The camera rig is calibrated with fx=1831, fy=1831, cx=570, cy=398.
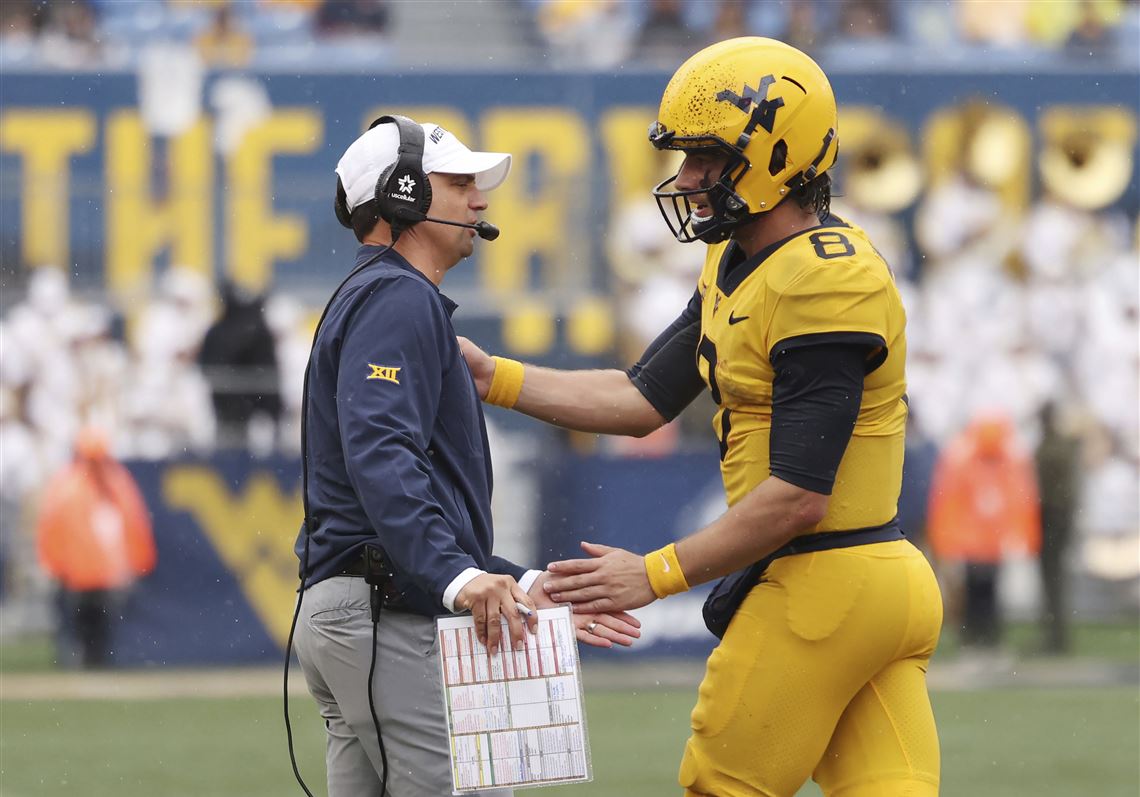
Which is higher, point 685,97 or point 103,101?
point 103,101

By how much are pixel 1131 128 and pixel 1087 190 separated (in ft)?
2.23

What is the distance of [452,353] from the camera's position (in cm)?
384

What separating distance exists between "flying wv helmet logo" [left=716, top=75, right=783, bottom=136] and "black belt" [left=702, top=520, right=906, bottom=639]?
858 millimetres

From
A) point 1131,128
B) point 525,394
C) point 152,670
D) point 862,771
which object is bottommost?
point 152,670

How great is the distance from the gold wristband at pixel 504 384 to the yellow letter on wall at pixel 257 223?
7913 mm

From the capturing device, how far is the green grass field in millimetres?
7270

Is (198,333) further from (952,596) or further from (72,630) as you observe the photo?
(952,596)

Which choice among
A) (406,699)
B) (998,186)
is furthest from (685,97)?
(998,186)

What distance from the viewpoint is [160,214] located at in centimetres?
1266

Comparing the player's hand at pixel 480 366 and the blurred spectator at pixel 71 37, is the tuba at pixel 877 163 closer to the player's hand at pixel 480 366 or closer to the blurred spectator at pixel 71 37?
the blurred spectator at pixel 71 37

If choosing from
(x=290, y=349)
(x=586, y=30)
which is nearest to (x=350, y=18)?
(x=586, y=30)

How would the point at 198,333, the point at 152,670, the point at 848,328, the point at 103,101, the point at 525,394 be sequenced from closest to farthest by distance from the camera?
the point at 848,328 → the point at 525,394 → the point at 152,670 → the point at 198,333 → the point at 103,101

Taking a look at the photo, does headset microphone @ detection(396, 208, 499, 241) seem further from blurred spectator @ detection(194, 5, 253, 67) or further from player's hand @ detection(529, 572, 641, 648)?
blurred spectator @ detection(194, 5, 253, 67)

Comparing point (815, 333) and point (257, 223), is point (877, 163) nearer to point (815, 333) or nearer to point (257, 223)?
point (257, 223)
